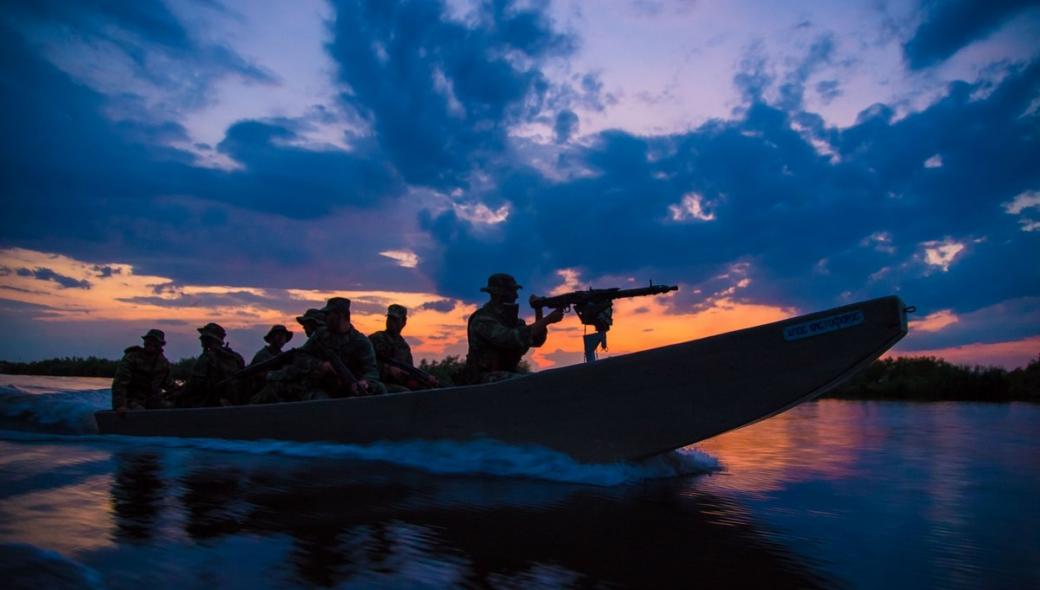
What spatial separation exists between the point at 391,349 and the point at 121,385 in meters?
3.58

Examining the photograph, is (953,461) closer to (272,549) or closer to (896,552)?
(896,552)

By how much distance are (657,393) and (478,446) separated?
63.0 inches

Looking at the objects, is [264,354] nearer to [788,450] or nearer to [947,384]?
[788,450]

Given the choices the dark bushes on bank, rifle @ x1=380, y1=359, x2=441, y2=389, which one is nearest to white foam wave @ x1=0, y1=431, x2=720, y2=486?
rifle @ x1=380, y1=359, x2=441, y2=389

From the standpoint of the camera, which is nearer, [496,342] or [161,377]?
[496,342]

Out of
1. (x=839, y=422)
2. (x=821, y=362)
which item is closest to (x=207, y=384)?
(x=821, y=362)

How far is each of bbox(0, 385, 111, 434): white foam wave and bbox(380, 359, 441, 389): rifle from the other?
4260 millimetres

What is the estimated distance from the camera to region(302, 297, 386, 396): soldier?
7449mm

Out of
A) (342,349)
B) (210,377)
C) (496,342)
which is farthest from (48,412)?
(496,342)

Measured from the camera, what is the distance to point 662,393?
17.4ft

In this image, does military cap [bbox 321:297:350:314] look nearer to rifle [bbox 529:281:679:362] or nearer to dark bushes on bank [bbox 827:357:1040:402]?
rifle [bbox 529:281:679:362]

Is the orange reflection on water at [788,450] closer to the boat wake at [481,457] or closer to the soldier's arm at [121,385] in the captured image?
the boat wake at [481,457]

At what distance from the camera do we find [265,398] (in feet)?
28.3

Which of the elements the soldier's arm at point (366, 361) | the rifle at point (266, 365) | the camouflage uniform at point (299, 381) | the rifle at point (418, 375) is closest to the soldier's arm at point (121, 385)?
the rifle at point (266, 365)
